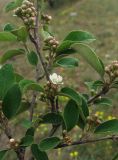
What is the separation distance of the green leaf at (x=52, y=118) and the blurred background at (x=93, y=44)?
1626mm

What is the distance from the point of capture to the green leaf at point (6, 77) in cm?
143

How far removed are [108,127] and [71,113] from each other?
0.44 feet

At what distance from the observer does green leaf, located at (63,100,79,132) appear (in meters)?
1.45

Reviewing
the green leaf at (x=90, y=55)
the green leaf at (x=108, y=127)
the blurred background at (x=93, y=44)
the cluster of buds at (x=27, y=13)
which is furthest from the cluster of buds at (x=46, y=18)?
the blurred background at (x=93, y=44)

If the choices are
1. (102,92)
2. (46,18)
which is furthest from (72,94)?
(46,18)

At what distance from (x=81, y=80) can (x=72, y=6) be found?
280cm

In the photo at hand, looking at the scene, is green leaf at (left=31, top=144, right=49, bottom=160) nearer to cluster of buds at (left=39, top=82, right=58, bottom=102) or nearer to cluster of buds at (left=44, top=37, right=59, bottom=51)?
cluster of buds at (left=39, top=82, right=58, bottom=102)

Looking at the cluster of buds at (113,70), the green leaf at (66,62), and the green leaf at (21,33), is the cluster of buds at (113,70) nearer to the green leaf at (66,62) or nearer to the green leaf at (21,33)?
the green leaf at (66,62)

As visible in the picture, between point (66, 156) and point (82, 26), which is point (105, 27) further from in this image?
point (66, 156)

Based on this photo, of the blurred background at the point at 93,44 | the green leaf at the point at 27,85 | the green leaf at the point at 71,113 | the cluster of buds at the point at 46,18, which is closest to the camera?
the green leaf at the point at 27,85

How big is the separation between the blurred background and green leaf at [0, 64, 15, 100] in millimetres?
1747

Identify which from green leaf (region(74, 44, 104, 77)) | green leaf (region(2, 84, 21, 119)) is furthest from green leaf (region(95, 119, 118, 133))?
green leaf (region(2, 84, 21, 119))

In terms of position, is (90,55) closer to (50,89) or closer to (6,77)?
(50,89)

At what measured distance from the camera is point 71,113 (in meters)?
1.45
